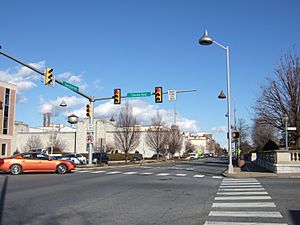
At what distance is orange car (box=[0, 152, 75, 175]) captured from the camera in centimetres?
2166

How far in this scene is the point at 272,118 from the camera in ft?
116

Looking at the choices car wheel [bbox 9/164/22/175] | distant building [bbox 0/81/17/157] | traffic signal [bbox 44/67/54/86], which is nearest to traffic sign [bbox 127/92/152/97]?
traffic signal [bbox 44/67/54/86]

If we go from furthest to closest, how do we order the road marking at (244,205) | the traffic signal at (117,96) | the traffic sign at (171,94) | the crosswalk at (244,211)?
the traffic signal at (117,96)
the traffic sign at (171,94)
the road marking at (244,205)
the crosswalk at (244,211)

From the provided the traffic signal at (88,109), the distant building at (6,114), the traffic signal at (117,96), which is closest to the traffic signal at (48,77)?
the traffic signal at (117,96)

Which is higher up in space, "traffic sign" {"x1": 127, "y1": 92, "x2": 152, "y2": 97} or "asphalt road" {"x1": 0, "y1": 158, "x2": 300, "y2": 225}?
"traffic sign" {"x1": 127, "y1": 92, "x2": 152, "y2": 97}

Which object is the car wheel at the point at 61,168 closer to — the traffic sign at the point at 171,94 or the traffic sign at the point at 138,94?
the traffic sign at the point at 138,94

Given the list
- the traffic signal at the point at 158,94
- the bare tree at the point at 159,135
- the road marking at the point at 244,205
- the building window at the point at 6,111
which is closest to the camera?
the road marking at the point at 244,205

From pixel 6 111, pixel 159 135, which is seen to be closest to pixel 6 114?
pixel 6 111

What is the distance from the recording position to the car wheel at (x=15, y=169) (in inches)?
852

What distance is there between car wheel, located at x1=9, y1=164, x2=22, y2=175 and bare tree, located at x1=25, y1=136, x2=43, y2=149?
71622mm

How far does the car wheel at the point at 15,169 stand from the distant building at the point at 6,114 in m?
37.5

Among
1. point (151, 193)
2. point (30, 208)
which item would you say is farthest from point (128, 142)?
point (30, 208)

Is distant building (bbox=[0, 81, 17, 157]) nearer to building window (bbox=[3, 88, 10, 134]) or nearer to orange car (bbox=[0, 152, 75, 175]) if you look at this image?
building window (bbox=[3, 88, 10, 134])

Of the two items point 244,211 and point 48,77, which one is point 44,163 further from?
point 244,211
